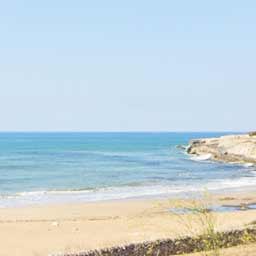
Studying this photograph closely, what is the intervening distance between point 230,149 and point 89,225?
56.3m

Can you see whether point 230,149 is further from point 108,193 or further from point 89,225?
point 89,225

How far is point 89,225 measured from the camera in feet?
73.6

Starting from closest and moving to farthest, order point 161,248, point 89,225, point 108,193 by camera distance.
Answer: point 161,248, point 89,225, point 108,193

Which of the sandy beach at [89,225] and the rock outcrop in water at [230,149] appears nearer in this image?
the sandy beach at [89,225]

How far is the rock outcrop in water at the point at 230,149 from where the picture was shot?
6988 cm

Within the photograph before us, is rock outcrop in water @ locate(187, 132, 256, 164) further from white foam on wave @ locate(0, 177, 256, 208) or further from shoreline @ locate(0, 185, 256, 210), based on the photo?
shoreline @ locate(0, 185, 256, 210)

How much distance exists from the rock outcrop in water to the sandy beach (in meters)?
39.2

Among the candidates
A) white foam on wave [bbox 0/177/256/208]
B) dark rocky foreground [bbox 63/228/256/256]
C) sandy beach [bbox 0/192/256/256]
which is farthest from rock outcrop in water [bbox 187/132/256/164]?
dark rocky foreground [bbox 63/228/256/256]

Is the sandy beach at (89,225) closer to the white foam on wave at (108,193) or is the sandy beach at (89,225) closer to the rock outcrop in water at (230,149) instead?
the white foam on wave at (108,193)

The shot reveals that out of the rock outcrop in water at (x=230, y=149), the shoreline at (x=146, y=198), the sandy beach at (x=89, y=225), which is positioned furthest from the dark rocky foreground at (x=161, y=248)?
the rock outcrop in water at (x=230, y=149)

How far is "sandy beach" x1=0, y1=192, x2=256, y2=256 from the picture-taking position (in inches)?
686

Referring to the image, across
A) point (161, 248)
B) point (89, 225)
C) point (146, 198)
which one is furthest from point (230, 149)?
point (161, 248)

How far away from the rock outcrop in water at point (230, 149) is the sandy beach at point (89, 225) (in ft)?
129

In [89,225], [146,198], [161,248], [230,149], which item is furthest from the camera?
[230,149]
